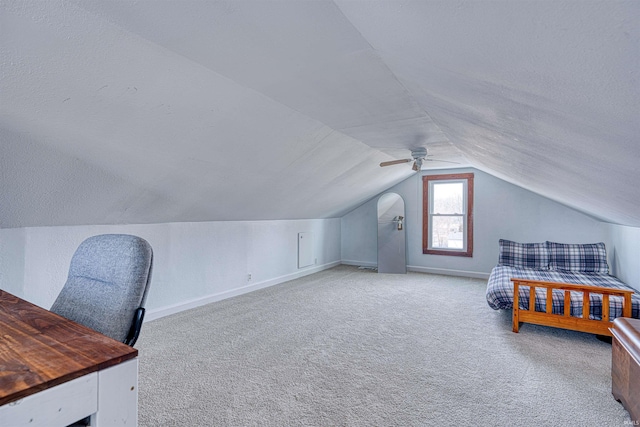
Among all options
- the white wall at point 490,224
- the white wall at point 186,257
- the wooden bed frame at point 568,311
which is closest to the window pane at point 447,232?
the white wall at point 490,224

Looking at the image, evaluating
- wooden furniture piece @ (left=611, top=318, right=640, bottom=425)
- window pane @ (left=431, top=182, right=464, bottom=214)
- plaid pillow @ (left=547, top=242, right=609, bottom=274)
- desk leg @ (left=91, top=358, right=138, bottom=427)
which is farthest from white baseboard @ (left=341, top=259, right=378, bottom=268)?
desk leg @ (left=91, top=358, right=138, bottom=427)

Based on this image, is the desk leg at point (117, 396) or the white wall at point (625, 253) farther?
the white wall at point (625, 253)

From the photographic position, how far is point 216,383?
2246 mm

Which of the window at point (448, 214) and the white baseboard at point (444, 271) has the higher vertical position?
the window at point (448, 214)

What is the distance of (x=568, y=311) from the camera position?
3111 millimetres

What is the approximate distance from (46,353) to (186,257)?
3186mm

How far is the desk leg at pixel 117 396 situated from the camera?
2.49 ft

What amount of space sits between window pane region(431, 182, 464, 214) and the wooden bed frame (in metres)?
3.00

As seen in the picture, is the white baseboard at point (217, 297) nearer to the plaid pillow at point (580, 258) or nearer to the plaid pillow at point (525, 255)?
the plaid pillow at point (525, 255)

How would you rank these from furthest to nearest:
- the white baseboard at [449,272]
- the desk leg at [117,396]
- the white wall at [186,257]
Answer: the white baseboard at [449,272]
the white wall at [186,257]
the desk leg at [117,396]

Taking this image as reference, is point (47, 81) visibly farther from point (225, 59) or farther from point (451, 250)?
point (451, 250)

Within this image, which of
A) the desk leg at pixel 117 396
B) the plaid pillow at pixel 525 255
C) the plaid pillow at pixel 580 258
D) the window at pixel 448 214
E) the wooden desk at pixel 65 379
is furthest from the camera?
the window at pixel 448 214

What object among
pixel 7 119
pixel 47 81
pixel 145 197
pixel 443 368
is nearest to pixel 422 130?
pixel 443 368

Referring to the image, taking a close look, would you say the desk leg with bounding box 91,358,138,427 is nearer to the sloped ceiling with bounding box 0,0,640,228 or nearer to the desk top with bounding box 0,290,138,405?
the desk top with bounding box 0,290,138,405
